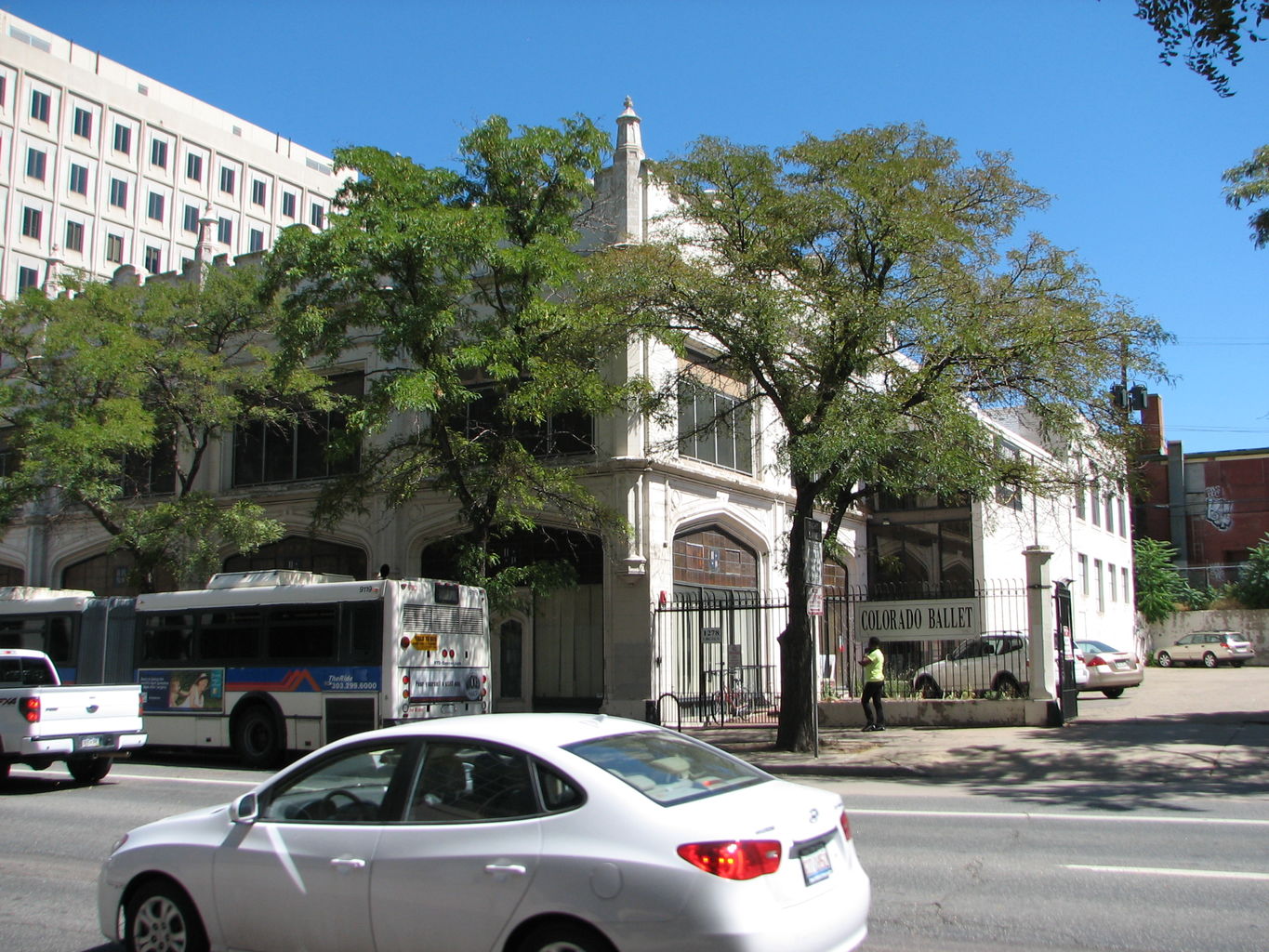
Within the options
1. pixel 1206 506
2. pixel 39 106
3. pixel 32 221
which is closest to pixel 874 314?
pixel 1206 506

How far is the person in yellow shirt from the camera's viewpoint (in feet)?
61.4

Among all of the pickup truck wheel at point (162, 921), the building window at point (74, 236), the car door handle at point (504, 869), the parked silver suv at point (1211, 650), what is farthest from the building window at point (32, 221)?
the car door handle at point (504, 869)

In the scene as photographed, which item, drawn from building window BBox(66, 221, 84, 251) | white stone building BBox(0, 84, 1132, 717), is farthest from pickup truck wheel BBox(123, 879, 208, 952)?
building window BBox(66, 221, 84, 251)

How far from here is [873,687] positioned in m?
18.7

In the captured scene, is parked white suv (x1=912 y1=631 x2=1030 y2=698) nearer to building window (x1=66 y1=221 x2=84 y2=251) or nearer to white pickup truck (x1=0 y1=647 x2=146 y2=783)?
white pickup truck (x1=0 y1=647 x2=146 y2=783)

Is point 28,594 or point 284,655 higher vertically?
point 28,594

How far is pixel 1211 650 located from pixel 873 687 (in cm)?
3053

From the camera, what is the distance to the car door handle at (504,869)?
193 inches

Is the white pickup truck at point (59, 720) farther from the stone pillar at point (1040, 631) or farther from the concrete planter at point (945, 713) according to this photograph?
the stone pillar at point (1040, 631)

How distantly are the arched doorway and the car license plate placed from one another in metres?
17.5

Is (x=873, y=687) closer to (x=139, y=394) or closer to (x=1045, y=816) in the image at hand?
(x=1045, y=816)

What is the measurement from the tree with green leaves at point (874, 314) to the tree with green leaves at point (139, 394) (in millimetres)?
8800

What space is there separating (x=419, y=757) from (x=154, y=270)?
64742 mm

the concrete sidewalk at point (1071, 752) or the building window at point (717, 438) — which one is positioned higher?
the building window at point (717, 438)
